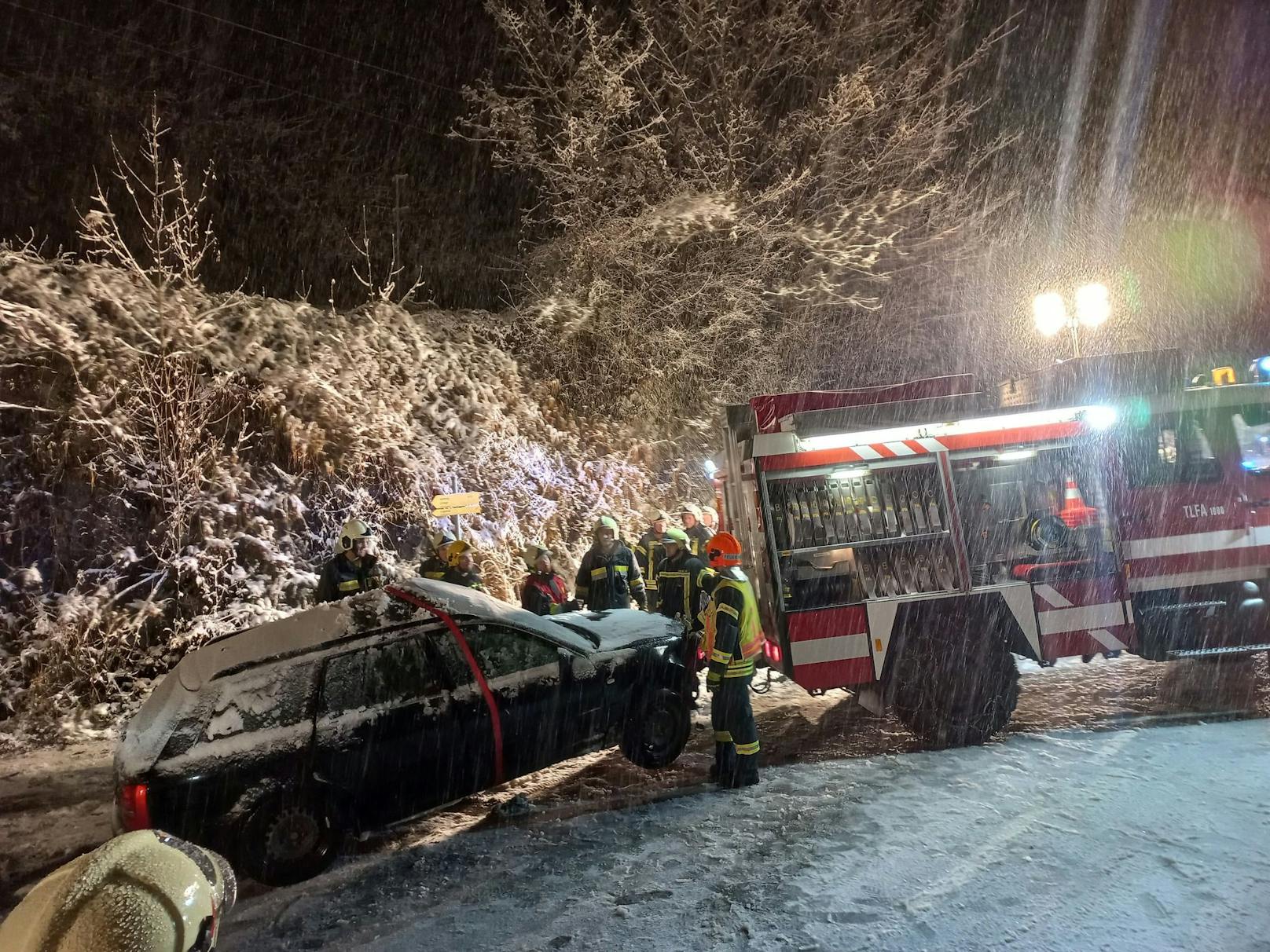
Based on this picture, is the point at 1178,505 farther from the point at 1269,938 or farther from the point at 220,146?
the point at 220,146

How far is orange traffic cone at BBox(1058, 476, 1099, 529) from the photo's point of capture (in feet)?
20.6

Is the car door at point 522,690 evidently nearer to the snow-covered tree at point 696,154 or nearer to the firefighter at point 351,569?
the firefighter at point 351,569

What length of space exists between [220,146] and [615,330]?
7.59 meters

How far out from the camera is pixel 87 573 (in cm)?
836

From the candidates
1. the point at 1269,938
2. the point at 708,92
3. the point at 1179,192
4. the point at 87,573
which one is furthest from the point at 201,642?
the point at 1179,192

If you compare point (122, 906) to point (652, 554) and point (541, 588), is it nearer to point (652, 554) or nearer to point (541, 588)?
point (541, 588)

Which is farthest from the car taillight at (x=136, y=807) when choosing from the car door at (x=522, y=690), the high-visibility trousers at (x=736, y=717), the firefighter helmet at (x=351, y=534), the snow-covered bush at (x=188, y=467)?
the snow-covered bush at (x=188, y=467)

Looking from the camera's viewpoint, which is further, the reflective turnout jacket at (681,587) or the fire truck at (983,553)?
the reflective turnout jacket at (681,587)

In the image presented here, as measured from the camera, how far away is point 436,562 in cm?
827

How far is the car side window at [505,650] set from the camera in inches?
203

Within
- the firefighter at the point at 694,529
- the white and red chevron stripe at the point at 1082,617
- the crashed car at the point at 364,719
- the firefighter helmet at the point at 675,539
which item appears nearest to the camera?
the crashed car at the point at 364,719

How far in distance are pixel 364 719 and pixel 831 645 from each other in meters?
3.25

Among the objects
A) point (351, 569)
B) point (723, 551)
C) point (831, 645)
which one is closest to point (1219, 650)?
point (831, 645)

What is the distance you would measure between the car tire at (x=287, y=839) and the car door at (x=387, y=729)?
175 millimetres
